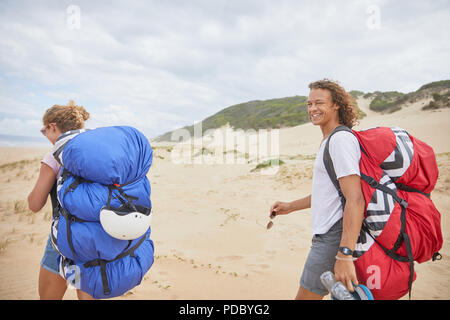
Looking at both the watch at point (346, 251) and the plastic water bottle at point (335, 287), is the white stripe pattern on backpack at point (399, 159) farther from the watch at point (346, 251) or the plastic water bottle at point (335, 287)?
the plastic water bottle at point (335, 287)

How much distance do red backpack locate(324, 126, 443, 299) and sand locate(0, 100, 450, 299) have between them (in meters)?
1.96

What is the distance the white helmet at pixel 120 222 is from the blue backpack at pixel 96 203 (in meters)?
0.06

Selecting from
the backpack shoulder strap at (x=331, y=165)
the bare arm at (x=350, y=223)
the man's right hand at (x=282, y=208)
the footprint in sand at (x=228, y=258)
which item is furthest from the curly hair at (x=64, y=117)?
the footprint in sand at (x=228, y=258)

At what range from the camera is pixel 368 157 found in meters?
1.67

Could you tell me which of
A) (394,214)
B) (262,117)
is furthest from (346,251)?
(262,117)

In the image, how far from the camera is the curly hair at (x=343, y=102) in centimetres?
195

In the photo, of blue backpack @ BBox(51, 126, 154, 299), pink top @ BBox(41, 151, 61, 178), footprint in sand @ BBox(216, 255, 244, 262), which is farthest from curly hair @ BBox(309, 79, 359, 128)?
footprint in sand @ BBox(216, 255, 244, 262)

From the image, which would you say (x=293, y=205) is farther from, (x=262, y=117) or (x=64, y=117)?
(x=262, y=117)

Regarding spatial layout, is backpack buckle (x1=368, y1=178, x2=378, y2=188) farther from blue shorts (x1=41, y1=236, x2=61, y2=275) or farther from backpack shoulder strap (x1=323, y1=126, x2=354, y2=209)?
blue shorts (x1=41, y1=236, x2=61, y2=275)

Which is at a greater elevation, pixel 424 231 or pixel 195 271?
pixel 424 231

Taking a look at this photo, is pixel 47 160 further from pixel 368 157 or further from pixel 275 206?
pixel 368 157
